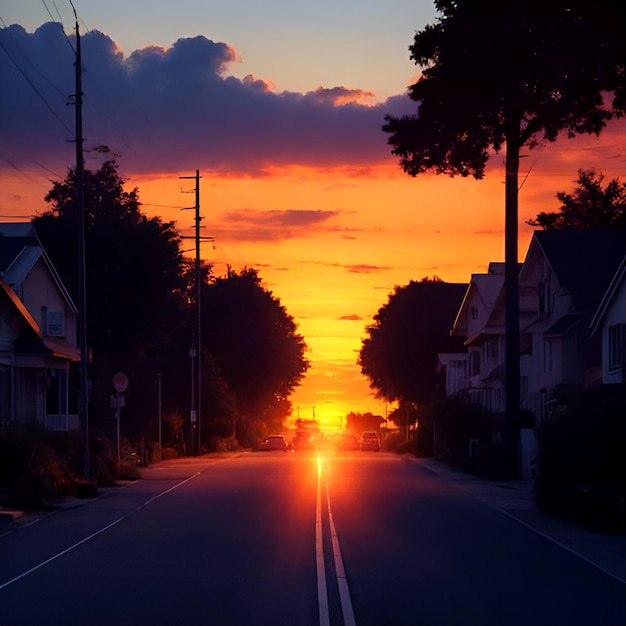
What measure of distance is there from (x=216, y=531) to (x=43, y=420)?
24368 millimetres

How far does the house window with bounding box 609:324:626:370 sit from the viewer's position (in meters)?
38.6

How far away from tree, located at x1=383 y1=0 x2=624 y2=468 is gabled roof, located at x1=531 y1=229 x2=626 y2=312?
25.9 feet

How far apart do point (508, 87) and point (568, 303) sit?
523 inches

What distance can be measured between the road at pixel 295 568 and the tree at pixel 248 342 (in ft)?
211

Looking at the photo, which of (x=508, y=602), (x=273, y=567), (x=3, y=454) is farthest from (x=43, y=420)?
(x=508, y=602)

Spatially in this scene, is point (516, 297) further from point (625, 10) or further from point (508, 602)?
point (508, 602)

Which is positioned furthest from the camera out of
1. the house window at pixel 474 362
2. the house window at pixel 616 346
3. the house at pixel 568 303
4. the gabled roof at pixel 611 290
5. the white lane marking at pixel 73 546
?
the house window at pixel 474 362

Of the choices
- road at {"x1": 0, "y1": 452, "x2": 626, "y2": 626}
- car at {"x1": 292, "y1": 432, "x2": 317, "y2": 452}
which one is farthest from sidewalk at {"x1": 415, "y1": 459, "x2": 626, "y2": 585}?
car at {"x1": 292, "y1": 432, "x2": 317, "y2": 452}

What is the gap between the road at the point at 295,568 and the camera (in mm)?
12898

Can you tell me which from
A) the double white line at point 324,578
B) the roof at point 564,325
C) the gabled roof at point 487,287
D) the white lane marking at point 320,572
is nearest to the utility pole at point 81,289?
the white lane marking at point 320,572

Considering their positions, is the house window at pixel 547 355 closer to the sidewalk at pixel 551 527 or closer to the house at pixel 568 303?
the house at pixel 568 303

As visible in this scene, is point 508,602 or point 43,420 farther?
point 43,420

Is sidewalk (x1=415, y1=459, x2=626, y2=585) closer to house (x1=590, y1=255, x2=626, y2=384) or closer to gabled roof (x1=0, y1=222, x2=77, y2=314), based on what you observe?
house (x1=590, y1=255, x2=626, y2=384)

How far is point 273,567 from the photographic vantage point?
16906 millimetres
